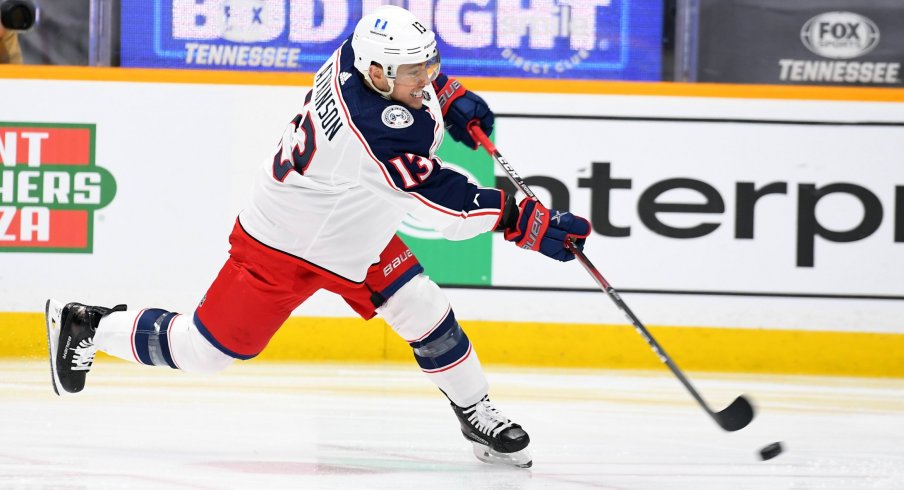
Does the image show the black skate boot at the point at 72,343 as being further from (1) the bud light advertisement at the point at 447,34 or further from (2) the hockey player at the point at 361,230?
(1) the bud light advertisement at the point at 447,34

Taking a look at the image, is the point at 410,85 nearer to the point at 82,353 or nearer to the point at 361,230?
the point at 361,230

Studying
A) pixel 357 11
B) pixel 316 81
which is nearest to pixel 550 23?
pixel 357 11

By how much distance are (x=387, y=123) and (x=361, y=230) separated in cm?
39

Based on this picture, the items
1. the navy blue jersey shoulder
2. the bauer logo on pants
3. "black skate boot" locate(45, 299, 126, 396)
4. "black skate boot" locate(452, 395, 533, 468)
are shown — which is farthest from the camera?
the bauer logo on pants

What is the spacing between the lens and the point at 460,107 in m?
3.13

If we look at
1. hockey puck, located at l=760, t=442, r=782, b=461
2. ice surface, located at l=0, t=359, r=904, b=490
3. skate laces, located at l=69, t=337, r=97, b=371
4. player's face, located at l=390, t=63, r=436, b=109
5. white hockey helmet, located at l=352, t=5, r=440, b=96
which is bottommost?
ice surface, located at l=0, t=359, r=904, b=490

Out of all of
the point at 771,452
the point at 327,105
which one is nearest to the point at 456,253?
the point at 327,105

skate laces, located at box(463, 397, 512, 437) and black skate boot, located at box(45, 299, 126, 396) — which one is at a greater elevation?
black skate boot, located at box(45, 299, 126, 396)

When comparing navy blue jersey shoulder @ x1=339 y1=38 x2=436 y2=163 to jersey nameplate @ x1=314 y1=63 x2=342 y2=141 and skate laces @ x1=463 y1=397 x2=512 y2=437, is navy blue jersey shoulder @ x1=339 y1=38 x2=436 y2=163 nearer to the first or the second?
jersey nameplate @ x1=314 y1=63 x2=342 y2=141

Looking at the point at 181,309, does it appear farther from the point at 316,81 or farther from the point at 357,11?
the point at 316,81

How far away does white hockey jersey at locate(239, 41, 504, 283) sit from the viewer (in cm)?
253

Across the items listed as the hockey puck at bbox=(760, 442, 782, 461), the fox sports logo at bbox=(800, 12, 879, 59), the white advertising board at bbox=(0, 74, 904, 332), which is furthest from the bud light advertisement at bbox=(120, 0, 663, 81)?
the hockey puck at bbox=(760, 442, 782, 461)

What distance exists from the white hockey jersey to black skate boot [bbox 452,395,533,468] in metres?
0.45

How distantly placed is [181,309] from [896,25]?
3017 mm
